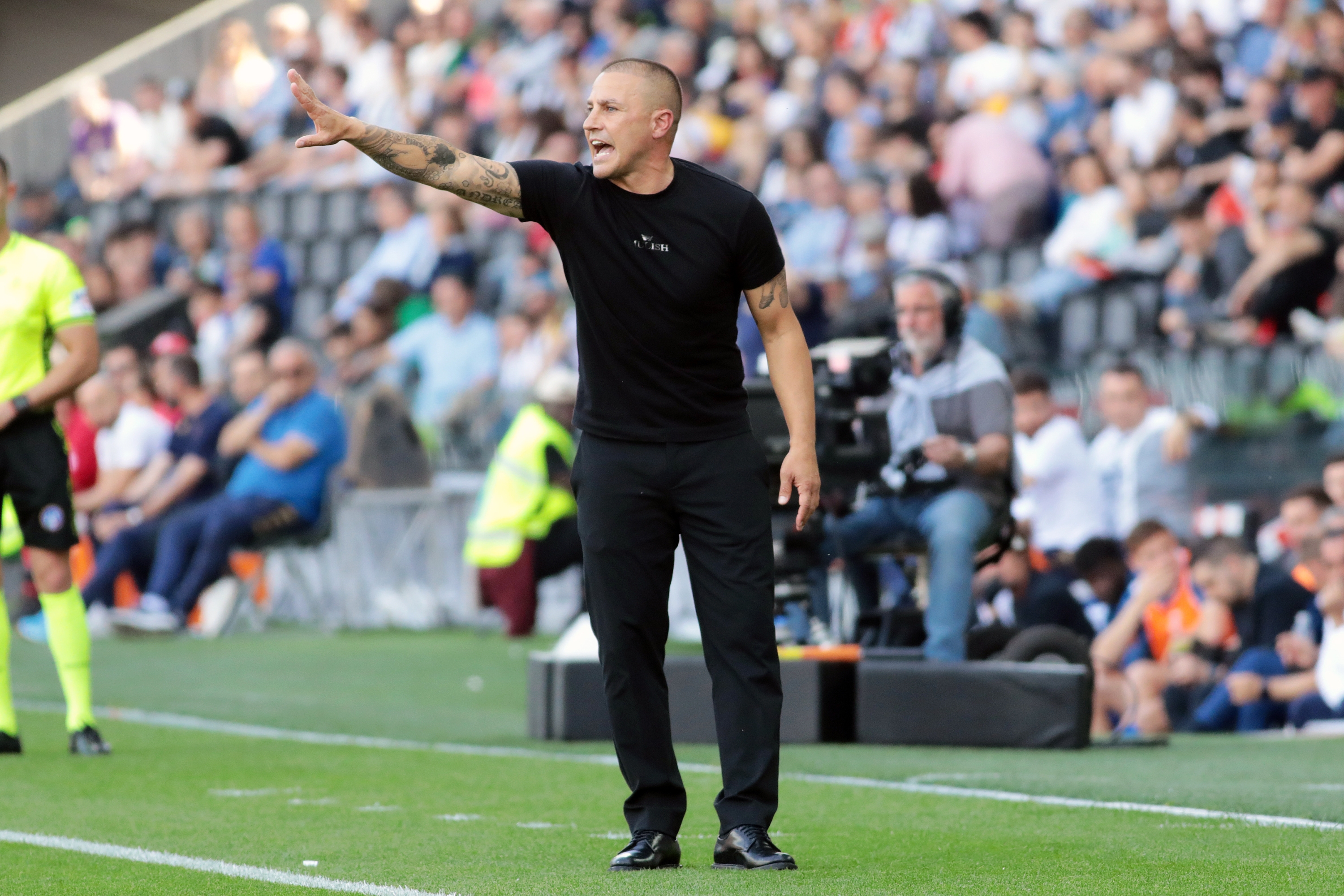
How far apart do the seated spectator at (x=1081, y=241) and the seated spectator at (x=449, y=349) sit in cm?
463

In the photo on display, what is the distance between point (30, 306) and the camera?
22.9ft

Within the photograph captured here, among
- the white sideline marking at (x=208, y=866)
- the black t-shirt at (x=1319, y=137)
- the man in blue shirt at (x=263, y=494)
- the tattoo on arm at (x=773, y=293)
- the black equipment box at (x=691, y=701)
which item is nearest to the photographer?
the white sideline marking at (x=208, y=866)

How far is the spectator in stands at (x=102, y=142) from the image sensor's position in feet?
78.7

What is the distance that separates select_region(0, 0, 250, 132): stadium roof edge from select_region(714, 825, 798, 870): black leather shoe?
2248 cm

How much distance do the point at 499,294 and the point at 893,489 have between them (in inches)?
370

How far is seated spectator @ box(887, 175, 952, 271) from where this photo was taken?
1369cm

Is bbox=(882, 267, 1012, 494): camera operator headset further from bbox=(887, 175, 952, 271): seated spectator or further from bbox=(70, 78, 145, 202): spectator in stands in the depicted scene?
bbox=(70, 78, 145, 202): spectator in stands

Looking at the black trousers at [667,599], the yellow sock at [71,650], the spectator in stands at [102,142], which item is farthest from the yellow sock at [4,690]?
the spectator in stands at [102,142]

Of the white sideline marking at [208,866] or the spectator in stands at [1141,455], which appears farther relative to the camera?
the spectator in stands at [1141,455]

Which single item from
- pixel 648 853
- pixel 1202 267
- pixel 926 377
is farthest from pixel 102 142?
pixel 648 853

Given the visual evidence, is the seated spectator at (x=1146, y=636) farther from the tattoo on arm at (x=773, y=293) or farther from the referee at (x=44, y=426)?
the tattoo on arm at (x=773, y=293)

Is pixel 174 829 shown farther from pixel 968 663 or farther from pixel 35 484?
pixel 968 663

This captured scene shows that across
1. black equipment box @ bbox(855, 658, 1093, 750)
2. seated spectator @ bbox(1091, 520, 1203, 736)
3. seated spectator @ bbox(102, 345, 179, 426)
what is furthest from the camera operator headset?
seated spectator @ bbox(102, 345, 179, 426)

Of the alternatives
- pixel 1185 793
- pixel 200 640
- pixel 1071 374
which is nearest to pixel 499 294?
pixel 200 640
